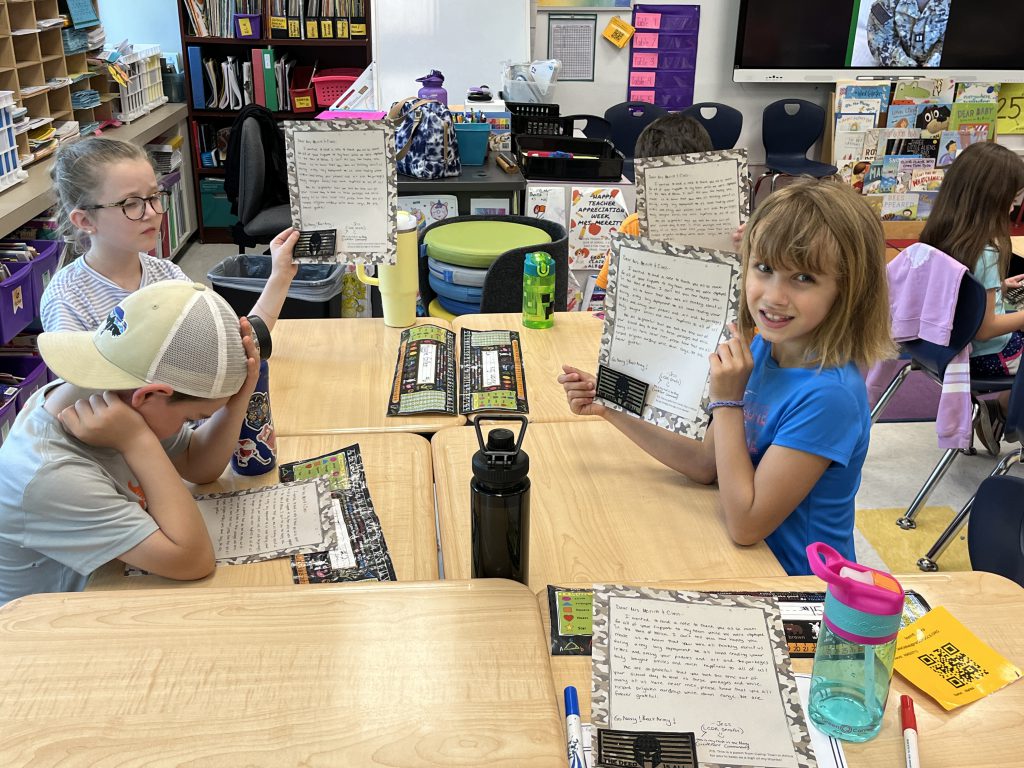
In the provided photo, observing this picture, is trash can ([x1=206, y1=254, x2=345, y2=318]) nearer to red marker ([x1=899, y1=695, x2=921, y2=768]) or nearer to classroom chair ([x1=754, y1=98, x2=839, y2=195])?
red marker ([x1=899, y1=695, x2=921, y2=768])

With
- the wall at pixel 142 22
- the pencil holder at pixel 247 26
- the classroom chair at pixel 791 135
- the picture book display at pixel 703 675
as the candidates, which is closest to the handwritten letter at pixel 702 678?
the picture book display at pixel 703 675

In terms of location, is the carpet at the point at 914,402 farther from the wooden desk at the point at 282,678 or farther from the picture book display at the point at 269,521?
the wooden desk at the point at 282,678

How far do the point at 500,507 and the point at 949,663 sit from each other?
0.56 metres

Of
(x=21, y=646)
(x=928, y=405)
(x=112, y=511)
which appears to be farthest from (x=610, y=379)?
(x=928, y=405)

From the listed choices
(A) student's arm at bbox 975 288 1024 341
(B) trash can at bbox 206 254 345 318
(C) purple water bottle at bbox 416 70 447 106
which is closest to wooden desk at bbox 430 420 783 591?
(B) trash can at bbox 206 254 345 318

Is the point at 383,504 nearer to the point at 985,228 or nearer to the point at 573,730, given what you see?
the point at 573,730

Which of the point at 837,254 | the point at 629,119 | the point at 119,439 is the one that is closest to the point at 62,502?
the point at 119,439

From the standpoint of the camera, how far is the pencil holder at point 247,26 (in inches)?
199

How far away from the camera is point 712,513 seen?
1.44 m

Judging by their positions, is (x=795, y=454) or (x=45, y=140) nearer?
(x=795, y=454)

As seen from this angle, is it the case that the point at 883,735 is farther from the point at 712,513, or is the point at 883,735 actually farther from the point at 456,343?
the point at 456,343

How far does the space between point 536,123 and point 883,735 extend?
3.37m

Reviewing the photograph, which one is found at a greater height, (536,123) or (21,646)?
(536,123)

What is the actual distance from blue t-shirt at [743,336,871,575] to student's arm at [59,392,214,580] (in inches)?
34.0
